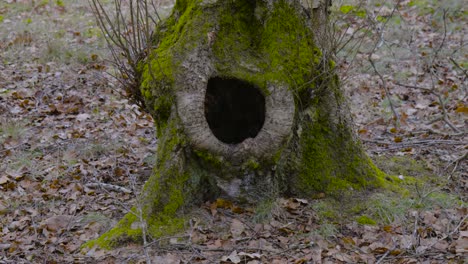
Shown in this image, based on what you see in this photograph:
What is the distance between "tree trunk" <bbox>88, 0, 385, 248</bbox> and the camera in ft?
12.8

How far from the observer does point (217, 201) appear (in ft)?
13.4

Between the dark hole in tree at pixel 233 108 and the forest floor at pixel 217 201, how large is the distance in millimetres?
720

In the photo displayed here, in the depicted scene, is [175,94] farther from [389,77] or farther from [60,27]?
[60,27]

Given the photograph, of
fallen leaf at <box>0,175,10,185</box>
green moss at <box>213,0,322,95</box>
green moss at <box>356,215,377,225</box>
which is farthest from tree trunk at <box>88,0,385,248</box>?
fallen leaf at <box>0,175,10,185</box>

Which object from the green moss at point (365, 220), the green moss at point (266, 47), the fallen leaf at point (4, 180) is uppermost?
the green moss at point (266, 47)

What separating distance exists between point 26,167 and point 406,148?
13.9ft

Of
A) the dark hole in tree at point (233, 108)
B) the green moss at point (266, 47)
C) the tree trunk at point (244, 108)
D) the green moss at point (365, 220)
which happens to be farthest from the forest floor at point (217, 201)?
the dark hole in tree at point (233, 108)

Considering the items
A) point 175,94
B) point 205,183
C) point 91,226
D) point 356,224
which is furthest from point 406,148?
point 91,226

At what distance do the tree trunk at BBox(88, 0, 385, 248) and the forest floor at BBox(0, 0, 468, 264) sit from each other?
0.19 meters

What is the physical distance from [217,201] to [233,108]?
86cm

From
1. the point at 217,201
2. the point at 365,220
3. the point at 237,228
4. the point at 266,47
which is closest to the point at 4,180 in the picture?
the point at 217,201

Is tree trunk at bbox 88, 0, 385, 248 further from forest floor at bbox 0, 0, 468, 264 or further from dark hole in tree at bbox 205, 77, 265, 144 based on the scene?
forest floor at bbox 0, 0, 468, 264

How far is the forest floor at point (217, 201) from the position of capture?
11.9 feet

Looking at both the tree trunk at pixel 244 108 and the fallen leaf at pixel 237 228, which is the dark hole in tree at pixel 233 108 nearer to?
the tree trunk at pixel 244 108
